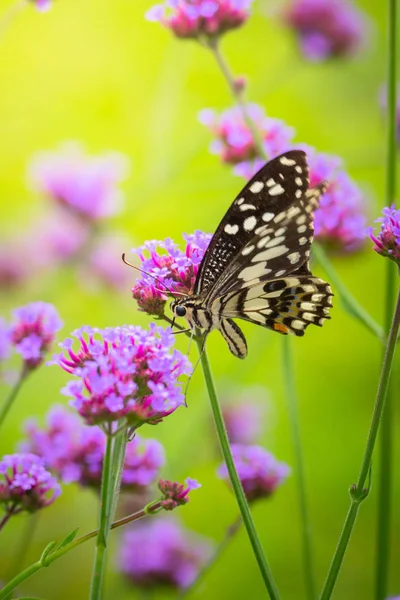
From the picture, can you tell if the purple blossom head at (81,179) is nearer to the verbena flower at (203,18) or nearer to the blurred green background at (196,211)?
the blurred green background at (196,211)

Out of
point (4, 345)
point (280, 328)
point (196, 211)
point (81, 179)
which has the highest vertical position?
point (196, 211)

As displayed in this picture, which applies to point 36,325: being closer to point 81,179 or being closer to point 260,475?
point 260,475

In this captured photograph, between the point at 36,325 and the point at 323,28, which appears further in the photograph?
the point at 323,28

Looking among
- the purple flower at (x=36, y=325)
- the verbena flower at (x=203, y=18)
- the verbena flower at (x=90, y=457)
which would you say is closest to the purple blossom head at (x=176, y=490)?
the verbena flower at (x=90, y=457)

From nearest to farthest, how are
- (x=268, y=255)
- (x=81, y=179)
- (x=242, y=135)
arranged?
(x=268, y=255) < (x=242, y=135) < (x=81, y=179)

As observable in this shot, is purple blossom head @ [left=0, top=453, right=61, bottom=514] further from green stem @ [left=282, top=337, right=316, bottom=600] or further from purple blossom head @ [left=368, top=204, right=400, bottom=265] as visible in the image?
purple blossom head @ [left=368, top=204, right=400, bottom=265]

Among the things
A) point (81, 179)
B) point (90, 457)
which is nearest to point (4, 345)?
point (90, 457)

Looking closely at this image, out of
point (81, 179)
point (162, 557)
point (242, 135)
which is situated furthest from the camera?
point (81, 179)

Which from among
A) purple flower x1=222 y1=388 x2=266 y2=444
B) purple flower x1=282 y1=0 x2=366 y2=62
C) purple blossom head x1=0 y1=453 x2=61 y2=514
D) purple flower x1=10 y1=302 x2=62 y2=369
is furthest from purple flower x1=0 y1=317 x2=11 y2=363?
purple flower x1=282 y1=0 x2=366 y2=62
